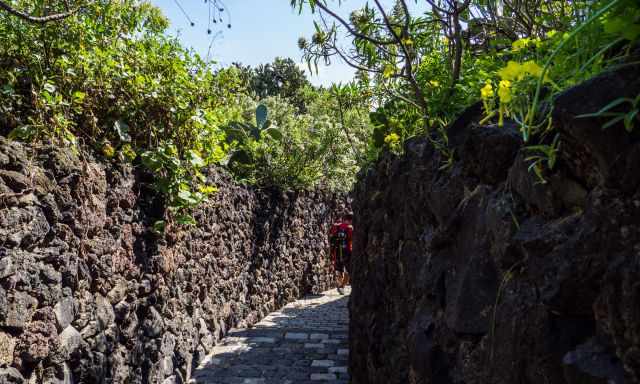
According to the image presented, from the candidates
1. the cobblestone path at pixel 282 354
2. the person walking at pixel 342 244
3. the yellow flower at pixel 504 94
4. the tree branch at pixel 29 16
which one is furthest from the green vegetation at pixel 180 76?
the person walking at pixel 342 244

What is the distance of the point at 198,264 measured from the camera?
5695 millimetres

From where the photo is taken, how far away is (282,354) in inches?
233

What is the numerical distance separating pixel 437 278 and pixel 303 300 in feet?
27.4

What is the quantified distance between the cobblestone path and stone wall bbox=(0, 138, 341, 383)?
0.78 feet

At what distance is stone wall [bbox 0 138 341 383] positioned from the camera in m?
2.71

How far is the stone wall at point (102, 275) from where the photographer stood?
2.71 meters

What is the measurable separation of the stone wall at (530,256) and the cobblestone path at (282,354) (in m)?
2.49

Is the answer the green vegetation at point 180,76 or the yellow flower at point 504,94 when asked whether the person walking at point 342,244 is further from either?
the yellow flower at point 504,94

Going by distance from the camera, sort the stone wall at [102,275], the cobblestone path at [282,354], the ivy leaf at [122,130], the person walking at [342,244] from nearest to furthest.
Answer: the stone wall at [102,275] → the ivy leaf at [122,130] → the cobblestone path at [282,354] → the person walking at [342,244]

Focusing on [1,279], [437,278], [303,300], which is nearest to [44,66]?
[1,279]

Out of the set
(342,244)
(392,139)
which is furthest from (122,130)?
(342,244)

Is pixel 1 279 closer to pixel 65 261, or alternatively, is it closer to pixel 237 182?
pixel 65 261

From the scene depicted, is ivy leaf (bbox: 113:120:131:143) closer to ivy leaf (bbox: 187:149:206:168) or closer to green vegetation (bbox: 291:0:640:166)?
ivy leaf (bbox: 187:149:206:168)

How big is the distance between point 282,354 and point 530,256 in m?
4.94
